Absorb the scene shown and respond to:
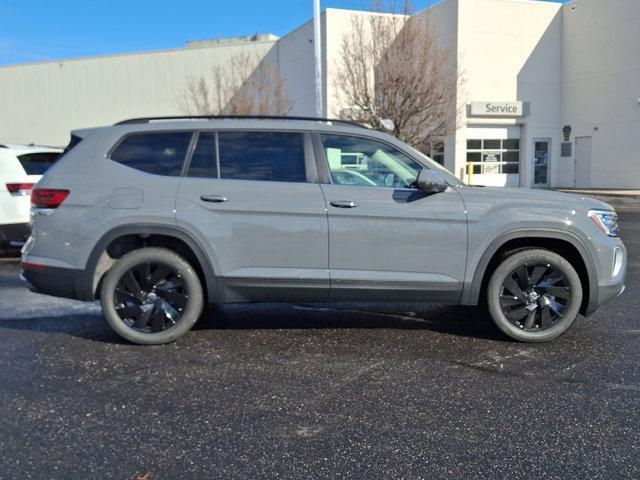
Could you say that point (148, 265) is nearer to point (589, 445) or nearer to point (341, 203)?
point (341, 203)

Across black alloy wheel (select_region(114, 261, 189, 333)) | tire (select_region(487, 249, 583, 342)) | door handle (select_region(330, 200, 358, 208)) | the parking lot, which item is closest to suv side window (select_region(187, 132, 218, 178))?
black alloy wheel (select_region(114, 261, 189, 333))

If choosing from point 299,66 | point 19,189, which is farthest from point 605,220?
point 299,66

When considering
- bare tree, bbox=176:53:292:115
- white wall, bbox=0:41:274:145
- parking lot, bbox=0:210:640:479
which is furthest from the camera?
white wall, bbox=0:41:274:145

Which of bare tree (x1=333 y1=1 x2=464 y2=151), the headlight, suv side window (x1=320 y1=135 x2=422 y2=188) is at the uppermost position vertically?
bare tree (x1=333 y1=1 x2=464 y2=151)

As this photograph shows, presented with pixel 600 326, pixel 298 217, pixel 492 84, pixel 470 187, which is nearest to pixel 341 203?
pixel 298 217

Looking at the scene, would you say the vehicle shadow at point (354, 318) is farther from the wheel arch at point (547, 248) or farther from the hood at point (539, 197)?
the hood at point (539, 197)

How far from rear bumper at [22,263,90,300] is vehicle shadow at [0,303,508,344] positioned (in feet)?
1.74

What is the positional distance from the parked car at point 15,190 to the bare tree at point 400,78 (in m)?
10.1

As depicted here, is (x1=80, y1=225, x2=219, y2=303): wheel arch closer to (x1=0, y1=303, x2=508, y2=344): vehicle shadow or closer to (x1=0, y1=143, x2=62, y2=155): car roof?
(x1=0, y1=303, x2=508, y2=344): vehicle shadow

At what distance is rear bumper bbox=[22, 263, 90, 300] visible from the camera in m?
4.60

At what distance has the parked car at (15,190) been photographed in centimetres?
810

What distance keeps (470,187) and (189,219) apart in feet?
7.57

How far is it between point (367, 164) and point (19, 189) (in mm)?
5868

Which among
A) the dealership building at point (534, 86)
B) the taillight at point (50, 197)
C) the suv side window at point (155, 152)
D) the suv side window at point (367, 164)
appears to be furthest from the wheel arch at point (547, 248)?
the dealership building at point (534, 86)
